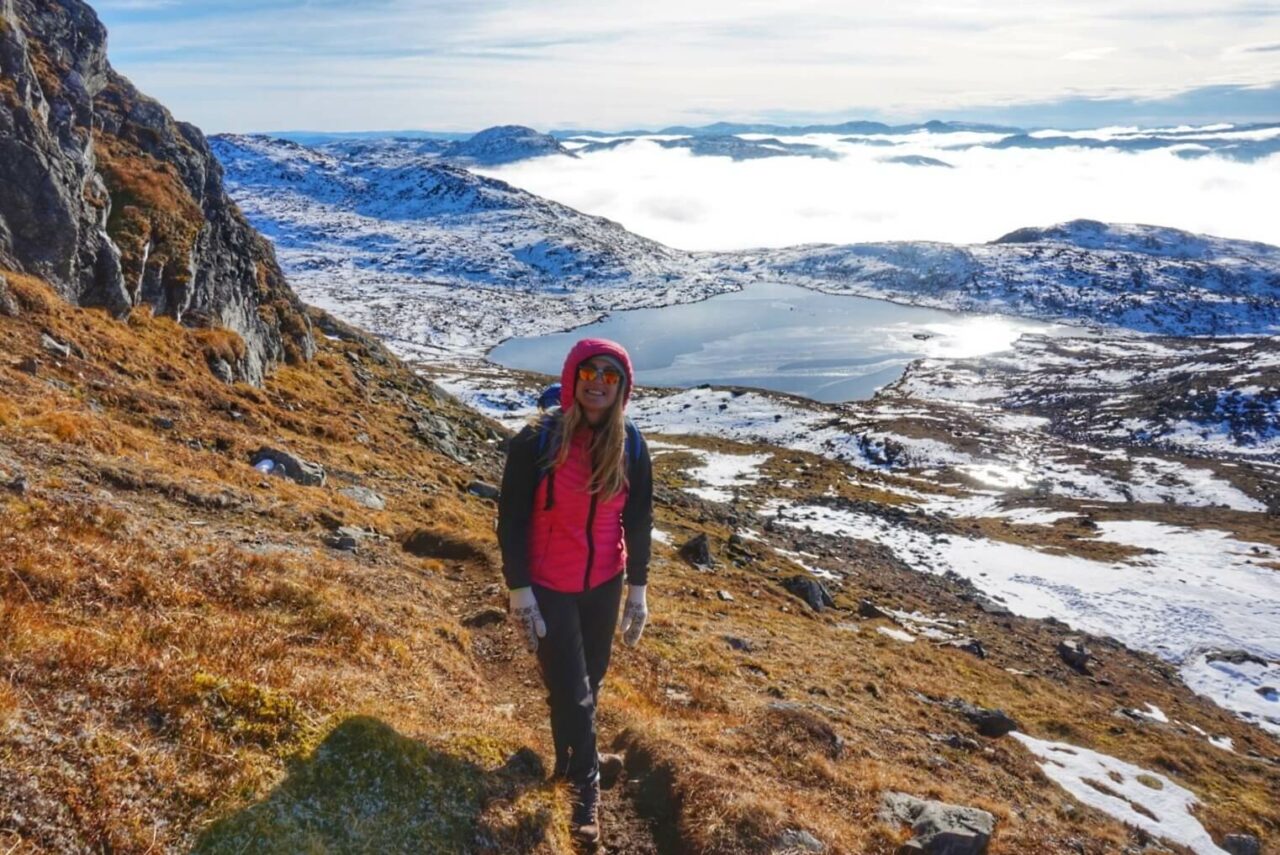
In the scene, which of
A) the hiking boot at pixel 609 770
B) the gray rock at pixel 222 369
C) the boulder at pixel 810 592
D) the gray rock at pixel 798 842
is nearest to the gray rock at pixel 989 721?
the gray rock at pixel 798 842

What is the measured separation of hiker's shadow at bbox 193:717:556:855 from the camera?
479 cm

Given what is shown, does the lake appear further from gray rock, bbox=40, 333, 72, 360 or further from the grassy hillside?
gray rock, bbox=40, 333, 72, 360

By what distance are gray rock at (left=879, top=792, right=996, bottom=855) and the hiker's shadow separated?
14.3 feet

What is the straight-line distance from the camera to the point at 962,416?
107 metres

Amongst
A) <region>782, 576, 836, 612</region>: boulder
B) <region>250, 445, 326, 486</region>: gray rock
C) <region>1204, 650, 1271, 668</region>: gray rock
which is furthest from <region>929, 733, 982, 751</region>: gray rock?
<region>1204, 650, 1271, 668</region>: gray rock

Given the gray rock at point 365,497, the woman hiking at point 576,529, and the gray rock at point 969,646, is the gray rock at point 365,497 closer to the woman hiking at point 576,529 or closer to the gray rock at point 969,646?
the woman hiking at point 576,529

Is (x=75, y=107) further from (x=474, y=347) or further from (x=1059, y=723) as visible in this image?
(x=474, y=347)

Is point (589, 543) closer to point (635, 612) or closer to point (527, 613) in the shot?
point (527, 613)

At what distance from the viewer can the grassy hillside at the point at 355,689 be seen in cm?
497

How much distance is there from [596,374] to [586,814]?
3.80 meters

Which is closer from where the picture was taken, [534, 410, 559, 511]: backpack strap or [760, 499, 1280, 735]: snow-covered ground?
[534, 410, 559, 511]: backpack strap

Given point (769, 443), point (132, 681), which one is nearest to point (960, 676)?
point (132, 681)

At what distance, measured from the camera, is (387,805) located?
5461mm

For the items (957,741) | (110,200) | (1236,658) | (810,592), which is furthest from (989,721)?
(110,200)
